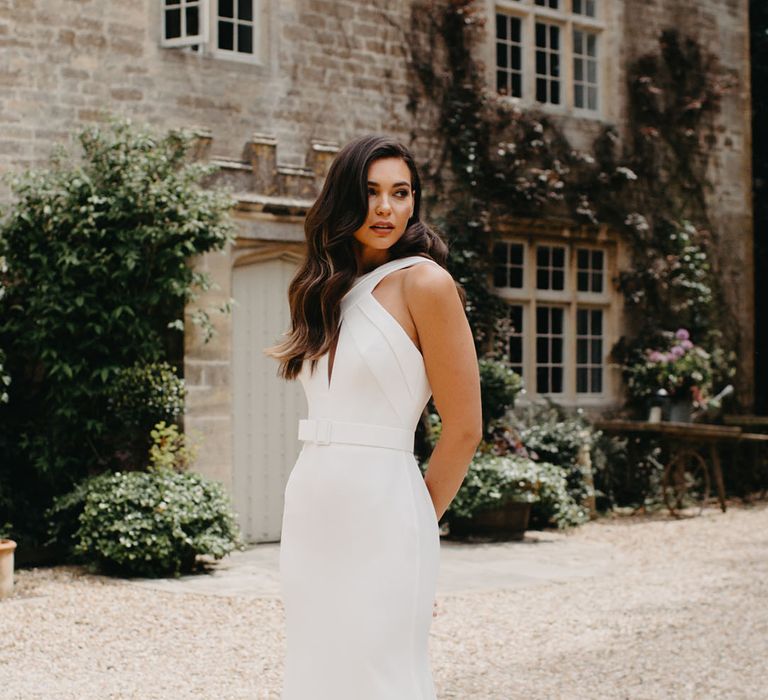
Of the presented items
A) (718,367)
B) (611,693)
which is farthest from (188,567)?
(718,367)

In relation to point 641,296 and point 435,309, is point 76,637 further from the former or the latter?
point 641,296

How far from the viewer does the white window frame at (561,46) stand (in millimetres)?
10680

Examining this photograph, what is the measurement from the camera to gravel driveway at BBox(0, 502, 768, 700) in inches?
180

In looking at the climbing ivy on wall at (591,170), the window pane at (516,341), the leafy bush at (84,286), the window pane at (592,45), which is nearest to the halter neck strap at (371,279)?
the leafy bush at (84,286)

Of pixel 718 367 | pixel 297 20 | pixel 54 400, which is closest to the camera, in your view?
pixel 54 400

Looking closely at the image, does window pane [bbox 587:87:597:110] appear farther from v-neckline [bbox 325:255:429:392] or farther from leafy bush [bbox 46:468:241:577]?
v-neckline [bbox 325:255:429:392]

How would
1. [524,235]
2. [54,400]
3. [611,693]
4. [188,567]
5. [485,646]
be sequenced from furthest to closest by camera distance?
1. [524,235]
2. [54,400]
3. [188,567]
4. [485,646]
5. [611,693]

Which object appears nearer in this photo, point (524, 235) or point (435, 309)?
point (435, 309)

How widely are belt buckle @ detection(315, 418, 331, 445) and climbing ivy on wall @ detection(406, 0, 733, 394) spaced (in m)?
7.78

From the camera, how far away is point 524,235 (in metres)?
10.9

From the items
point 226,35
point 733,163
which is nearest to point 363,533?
point 226,35

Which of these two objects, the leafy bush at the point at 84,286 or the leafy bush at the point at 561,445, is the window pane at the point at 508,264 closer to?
the leafy bush at the point at 561,445

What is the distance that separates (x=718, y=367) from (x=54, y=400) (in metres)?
7.15

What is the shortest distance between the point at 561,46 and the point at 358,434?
32.3ft
